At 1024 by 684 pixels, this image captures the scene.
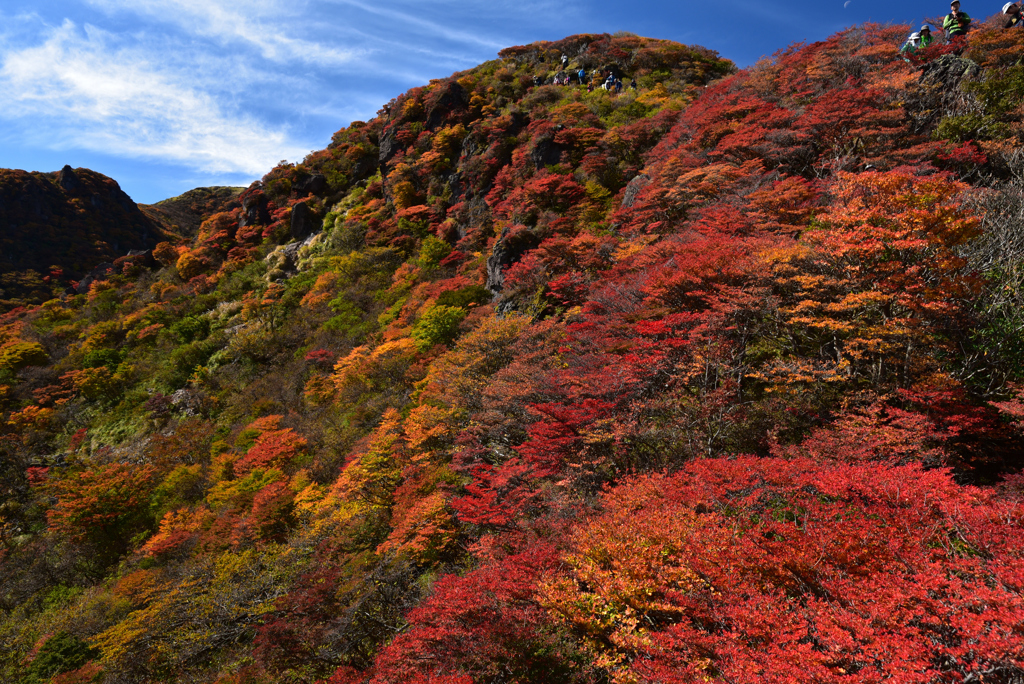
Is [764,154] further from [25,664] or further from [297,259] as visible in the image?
[297,259]

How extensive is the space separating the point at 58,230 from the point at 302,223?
4296 centimetres

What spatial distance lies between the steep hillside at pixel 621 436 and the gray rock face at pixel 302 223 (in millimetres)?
14992

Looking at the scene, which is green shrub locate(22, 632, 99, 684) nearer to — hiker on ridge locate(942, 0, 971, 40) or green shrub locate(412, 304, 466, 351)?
green shrub locate(412, 304, 466, 351)

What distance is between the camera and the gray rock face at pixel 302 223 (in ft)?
135

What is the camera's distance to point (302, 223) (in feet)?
135

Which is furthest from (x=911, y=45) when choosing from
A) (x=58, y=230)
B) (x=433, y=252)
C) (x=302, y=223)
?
(x=58, y=230)

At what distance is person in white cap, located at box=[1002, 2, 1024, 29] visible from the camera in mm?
14891

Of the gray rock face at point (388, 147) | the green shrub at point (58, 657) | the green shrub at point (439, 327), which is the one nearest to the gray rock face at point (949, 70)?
the green shrub at point (439, 327)

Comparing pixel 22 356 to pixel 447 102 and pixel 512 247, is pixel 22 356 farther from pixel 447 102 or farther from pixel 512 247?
pixel 447 102

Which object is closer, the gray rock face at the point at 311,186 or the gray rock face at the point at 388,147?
the gray rock face at the point at 388,147

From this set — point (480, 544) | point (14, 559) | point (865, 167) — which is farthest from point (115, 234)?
point (865, 167)

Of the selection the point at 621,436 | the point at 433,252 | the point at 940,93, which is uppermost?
the point at 940,93

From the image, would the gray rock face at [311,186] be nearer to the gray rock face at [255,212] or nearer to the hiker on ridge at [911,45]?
the gray rock face at [255,212]

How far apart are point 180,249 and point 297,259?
1791cm
